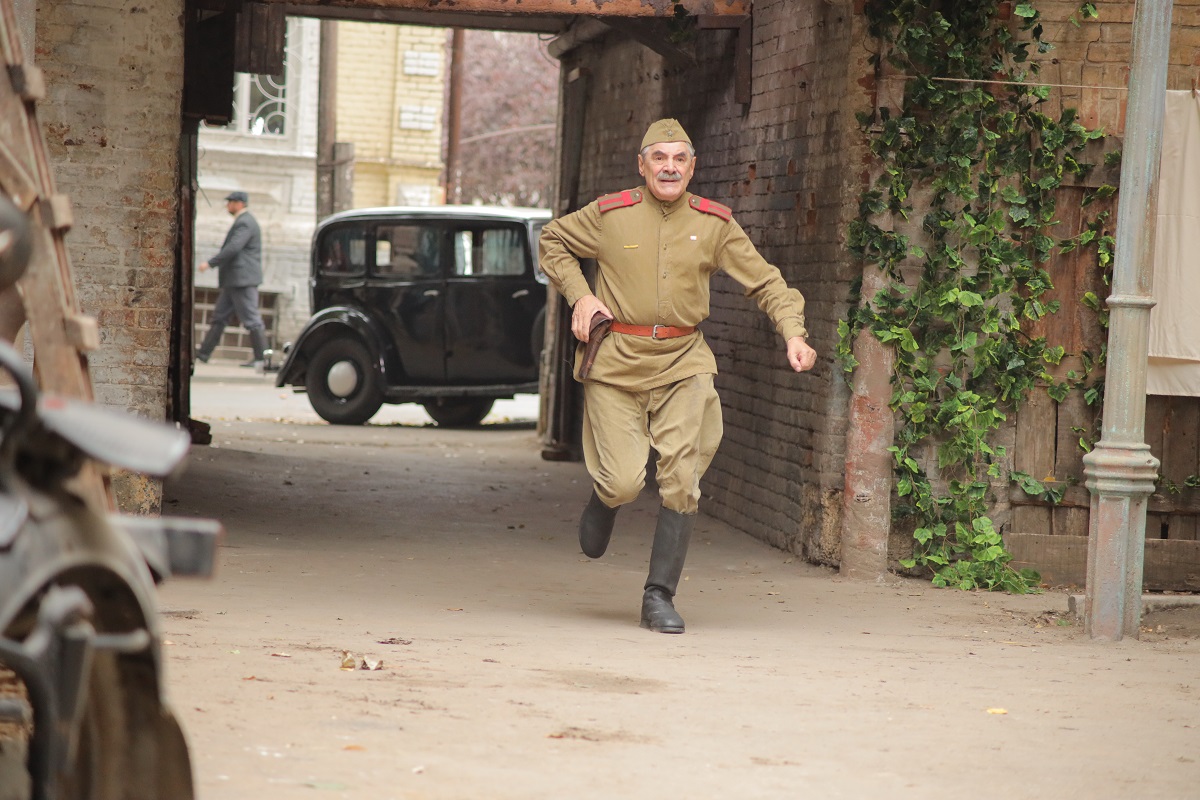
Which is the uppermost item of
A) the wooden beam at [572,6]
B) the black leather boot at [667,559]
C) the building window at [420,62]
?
the building window at [420,62]

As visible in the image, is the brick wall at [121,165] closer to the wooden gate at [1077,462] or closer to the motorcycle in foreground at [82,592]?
the wooden gate at [1077,462]

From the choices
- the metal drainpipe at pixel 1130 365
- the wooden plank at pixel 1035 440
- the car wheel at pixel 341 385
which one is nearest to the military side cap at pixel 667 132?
the metal drainpipe at pixel 1130 365

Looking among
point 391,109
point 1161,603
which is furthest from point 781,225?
point 391,109

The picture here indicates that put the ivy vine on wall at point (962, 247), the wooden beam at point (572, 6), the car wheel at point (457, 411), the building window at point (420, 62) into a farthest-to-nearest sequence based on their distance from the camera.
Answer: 1. the building window at point (420, 62)
2. the car wheel at point (457, 411)
3. the wooden beam at point (572, 6)
4. the ivy vine on wall at point (962, 247)

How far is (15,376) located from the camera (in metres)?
2.68

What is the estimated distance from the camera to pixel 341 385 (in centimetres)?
1648

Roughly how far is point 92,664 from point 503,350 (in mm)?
13265

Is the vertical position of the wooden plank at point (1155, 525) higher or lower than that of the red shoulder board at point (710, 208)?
lower

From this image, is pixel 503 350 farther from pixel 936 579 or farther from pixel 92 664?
pixel 92 664

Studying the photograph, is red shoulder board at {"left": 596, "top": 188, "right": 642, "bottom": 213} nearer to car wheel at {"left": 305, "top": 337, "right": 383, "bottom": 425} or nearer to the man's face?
the man's face

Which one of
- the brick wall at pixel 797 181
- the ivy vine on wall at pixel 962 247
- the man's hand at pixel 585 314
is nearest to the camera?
the man's hand at pixel 585 314

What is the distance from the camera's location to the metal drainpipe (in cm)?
648

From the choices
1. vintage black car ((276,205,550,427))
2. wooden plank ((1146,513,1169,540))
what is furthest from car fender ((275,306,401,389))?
wooden plank ((1146,513,1169,540))

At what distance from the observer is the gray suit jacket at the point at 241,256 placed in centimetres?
1992
